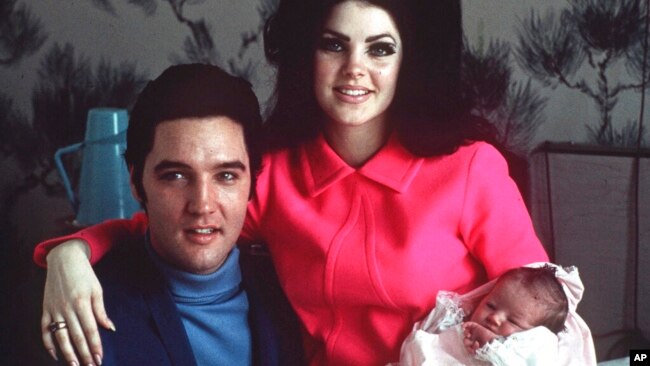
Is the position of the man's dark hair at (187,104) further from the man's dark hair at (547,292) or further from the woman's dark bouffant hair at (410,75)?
the man's dark hair at (547,292)

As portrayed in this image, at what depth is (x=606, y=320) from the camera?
6.80 ft

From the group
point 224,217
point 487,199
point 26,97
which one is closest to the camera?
point 224,217

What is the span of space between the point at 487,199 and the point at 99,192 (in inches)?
35.8

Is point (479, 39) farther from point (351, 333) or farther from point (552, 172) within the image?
point (351, 333)

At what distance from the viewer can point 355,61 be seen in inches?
44.5

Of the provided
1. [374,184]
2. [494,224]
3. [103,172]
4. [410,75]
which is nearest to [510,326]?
[494,224]

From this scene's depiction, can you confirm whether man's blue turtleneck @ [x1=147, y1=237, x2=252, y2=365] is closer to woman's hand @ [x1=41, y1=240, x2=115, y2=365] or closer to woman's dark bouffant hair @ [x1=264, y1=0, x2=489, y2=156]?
woman's hand @ [x1=41, y1=240, x2=115, y2=365]

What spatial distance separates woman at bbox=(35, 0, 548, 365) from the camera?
3.82 ft

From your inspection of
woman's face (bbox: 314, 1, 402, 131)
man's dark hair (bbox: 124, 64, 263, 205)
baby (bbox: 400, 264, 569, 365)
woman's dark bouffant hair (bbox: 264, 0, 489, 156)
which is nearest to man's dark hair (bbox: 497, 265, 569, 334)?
baby (bbox: 400, 264, 569, 365)

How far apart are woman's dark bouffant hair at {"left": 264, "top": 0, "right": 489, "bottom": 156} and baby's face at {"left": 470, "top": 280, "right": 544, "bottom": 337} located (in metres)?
0.24

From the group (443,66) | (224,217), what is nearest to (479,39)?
(443,66)

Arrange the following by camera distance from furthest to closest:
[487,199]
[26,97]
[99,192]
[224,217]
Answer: [26,97] < [99,192] < [487,199] < [224,217]

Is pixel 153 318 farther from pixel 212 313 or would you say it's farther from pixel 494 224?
pixel 494 224

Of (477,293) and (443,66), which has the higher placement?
(443,66)
